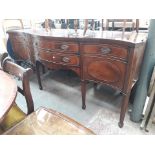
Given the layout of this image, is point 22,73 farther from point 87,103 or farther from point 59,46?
point 87,103

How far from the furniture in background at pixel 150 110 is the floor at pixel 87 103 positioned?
6cm

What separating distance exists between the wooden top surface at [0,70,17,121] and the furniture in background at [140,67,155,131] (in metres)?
1.11

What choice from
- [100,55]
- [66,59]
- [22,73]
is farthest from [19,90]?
[100,55]

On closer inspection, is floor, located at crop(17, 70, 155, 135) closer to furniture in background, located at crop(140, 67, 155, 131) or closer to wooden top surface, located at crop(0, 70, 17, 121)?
furniture in background, located at crop(140, 67, 155, 131)

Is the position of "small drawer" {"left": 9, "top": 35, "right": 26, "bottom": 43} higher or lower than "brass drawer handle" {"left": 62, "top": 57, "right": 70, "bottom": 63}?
higher

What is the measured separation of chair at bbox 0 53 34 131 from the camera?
98 centimetres

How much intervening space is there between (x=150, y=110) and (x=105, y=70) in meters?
0.59

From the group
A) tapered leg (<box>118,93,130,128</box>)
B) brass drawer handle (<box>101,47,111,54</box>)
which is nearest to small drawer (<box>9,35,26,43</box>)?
brass drawer handle (<box>101,47,111,54</box>)

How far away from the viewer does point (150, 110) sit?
1.42m

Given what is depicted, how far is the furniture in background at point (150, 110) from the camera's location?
1322 mm
